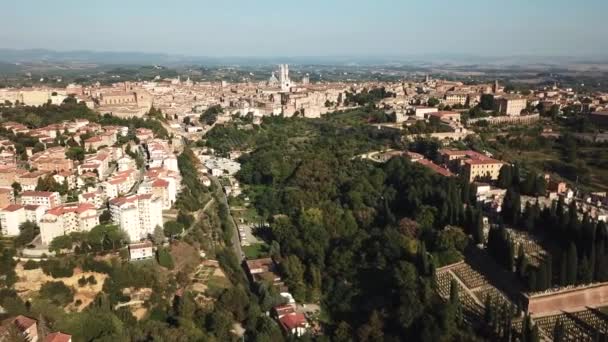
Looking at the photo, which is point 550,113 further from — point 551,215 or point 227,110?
point 227,110

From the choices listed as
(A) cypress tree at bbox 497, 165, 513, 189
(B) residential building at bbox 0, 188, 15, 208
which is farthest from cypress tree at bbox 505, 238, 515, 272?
(B) residential building at bbox 0, 188, 15, 208

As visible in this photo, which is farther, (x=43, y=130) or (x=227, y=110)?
(x=227, y=110)

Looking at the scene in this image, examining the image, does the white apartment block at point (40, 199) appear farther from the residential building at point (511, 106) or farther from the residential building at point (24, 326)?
the residential building at point (511, 106)

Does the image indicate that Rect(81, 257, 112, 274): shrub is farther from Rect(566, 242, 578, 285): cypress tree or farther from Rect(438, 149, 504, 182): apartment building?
Rect(438, 149, 504, 182): apartment building

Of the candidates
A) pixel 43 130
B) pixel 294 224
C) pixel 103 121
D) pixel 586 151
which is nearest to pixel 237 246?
pixel 294 224

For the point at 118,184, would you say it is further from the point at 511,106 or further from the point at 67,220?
the point at 511,106

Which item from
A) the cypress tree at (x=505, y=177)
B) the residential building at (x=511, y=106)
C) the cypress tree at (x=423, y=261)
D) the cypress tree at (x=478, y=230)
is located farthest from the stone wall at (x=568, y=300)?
the residential building at (x=511, y=106)

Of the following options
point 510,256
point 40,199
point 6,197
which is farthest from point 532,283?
point 6,197
